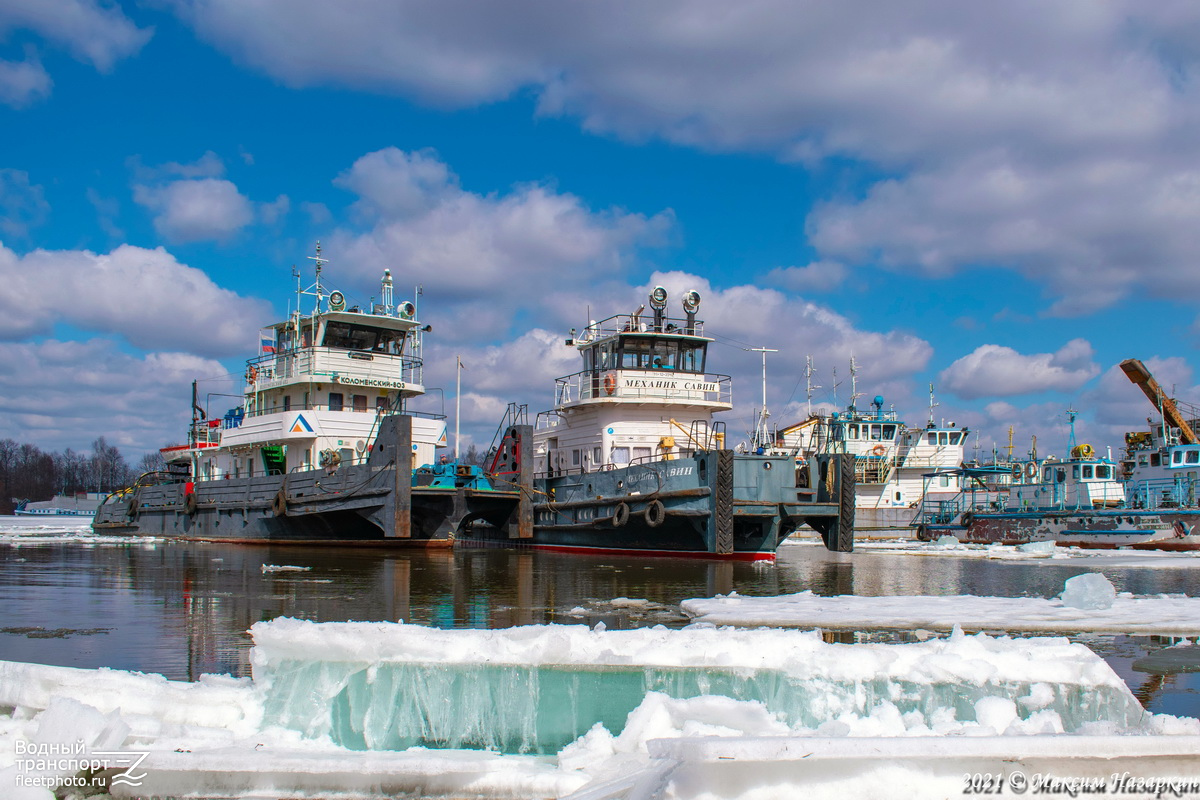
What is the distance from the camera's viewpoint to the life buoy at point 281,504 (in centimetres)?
2305

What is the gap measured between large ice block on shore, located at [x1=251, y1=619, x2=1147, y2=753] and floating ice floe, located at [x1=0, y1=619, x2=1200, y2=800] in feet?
0.04

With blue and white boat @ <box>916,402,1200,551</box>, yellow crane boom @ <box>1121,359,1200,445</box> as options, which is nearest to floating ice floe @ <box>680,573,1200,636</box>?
blue and white boat @ <box>916,402,1200,551</box>

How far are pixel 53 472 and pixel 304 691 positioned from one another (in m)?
108

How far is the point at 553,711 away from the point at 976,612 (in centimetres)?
603

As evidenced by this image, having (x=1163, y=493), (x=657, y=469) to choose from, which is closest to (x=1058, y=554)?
(x=1163, y=493)

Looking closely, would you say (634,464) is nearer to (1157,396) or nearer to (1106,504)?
(1106,504)

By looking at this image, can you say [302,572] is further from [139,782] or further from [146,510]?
[146,510]

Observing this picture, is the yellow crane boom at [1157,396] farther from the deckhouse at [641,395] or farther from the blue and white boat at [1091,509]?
the deckhouse at [641,395]

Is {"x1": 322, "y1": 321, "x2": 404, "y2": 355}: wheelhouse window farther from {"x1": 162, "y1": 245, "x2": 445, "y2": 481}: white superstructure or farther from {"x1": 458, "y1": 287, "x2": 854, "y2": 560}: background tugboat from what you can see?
{"x1": 458, "y1": 287, "x2": 854, "y2": 560}: background tugboat

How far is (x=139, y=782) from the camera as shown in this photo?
3963 mm

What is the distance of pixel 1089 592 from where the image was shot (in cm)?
905

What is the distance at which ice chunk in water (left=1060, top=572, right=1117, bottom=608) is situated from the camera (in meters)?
8.90

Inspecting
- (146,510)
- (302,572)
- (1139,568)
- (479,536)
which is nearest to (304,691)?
(302,572)

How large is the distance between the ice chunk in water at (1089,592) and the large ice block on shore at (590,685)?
4.10 meters
